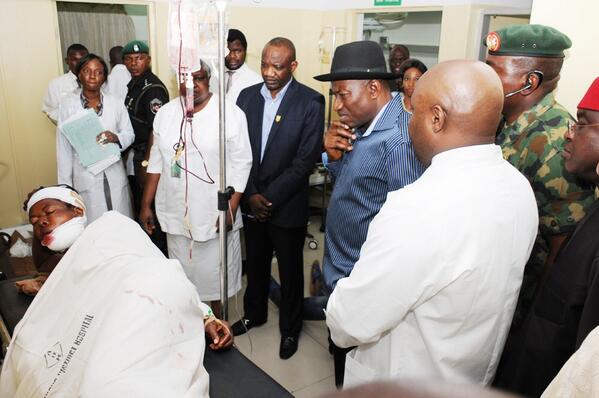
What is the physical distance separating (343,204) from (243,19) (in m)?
3.52

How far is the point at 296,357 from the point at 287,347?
7 centimetres

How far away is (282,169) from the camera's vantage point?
8.64ft

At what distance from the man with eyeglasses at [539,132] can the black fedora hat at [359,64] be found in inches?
16.1

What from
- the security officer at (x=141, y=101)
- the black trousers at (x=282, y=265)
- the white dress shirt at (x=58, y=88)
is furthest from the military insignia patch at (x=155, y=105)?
the black trousers at (x=282, y=265)

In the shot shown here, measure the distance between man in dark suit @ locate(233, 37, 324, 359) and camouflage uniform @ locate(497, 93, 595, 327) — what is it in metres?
1.15

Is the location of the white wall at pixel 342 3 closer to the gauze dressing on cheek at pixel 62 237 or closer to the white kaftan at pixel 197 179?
the white kaftan at pixel 197 179

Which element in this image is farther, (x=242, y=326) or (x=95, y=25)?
(x=95, y=25)

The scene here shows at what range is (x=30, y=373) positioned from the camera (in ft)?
4.78

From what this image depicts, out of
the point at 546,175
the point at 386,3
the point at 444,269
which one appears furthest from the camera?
the point at 386,3

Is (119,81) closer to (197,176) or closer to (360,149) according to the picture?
(197,176)

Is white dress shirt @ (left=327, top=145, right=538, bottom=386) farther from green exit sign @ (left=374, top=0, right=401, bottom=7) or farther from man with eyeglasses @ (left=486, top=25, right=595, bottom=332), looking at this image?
green exit sign @ (left=374, top=0, right=401, bottom=7)

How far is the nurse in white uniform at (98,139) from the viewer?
3092 mm

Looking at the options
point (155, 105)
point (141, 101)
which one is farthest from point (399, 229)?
point (141, 101)

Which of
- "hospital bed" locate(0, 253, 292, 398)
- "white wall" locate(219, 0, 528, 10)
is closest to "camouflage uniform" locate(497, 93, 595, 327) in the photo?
"hospital bed" locate(0, 253, 292, 398)
